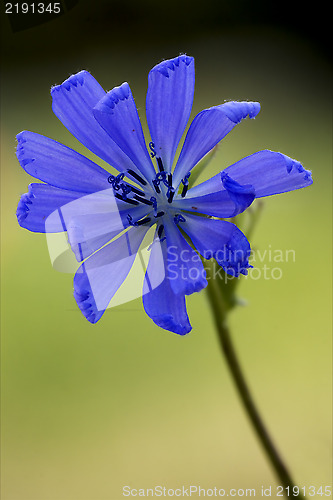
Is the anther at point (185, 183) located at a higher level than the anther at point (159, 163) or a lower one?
lower

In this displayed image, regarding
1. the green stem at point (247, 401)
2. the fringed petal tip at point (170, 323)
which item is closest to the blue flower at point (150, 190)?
the fringed petal tip at point (170, 323)

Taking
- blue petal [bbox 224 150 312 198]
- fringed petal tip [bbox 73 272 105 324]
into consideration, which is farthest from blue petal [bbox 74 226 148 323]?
blue petal [bbox 224 150 312 198]

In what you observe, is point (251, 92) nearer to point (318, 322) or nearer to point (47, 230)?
point (318, 322)

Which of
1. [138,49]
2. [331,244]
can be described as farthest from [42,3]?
[331,244]

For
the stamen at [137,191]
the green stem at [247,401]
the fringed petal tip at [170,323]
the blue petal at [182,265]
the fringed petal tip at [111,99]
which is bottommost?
the green stem at [247,401]

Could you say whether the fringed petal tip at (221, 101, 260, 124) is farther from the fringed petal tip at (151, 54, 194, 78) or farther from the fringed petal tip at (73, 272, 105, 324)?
the fringed petal tip at (73, 272, 105, 324)

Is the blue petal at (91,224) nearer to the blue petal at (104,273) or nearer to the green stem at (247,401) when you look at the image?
the blue petal at (104,273)
